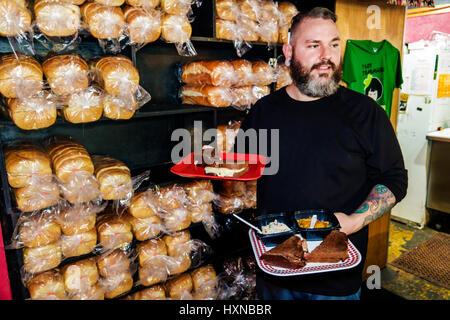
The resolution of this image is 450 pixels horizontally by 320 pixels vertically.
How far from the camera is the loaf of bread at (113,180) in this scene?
1.87 metres

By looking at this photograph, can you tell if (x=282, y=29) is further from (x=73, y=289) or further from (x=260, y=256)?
(x=73, y=289)

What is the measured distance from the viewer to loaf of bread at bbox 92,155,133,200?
187 cm

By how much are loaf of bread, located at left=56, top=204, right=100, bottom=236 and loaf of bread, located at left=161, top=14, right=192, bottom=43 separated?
106 cm

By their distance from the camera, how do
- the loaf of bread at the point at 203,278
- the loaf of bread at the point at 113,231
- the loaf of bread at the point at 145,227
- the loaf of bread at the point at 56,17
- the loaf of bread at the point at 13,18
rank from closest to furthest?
the loaf of bread at the point at 13,18, the loaf of bread at the point at 56,17, the loaf of bread at the point at 113,231, the loaf of bread at the point at 145,227, the loaf of bread at the point at 203,278

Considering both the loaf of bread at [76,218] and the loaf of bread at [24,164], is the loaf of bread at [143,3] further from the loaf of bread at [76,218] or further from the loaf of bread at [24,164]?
the loaf of bread at [76,218]

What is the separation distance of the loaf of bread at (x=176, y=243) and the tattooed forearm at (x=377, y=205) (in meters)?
1.10

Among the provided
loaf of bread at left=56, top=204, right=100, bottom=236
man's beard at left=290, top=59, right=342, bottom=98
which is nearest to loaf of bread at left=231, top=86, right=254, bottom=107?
man's beard at left=290, top=59, right=342, bottom=98

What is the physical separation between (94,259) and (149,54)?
134 centimetres

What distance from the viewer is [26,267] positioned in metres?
1.75

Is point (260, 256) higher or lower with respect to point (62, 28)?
lower

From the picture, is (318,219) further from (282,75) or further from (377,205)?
(282,75)

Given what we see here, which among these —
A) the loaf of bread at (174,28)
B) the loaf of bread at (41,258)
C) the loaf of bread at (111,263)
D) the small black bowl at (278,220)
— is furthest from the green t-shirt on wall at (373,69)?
the loaf of bread at (41,258)

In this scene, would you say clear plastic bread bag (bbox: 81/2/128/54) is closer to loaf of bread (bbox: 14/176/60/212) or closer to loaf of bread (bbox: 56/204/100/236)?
loaf of bread (bbox: 14/176/60/212)

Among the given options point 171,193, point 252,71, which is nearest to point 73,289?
point 171,193
